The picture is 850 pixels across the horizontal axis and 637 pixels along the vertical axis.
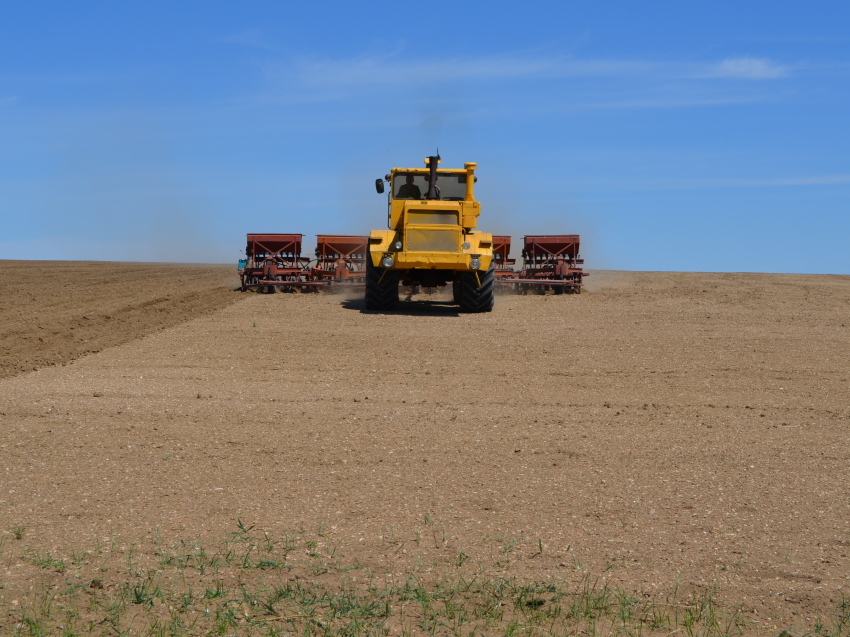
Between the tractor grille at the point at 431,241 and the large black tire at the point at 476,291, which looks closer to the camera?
the tractor grille at the point at 431,241

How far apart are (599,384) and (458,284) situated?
851 cm

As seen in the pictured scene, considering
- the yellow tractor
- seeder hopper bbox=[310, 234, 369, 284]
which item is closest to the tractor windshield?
the yellow tractor

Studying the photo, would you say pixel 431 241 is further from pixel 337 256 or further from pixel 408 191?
pixel 337 256

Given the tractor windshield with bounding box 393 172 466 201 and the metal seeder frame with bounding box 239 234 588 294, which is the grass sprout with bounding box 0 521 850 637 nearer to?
the tractor windshield with bounding box 393 172 466 201

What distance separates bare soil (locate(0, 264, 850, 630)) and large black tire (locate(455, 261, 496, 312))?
1725 millimetres

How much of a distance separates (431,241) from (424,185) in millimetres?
1873

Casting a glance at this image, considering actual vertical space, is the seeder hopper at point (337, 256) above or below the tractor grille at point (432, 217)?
below

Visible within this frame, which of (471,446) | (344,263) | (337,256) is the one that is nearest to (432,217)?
(344,263)

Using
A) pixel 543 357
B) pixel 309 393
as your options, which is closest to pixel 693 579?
pixel 309 393

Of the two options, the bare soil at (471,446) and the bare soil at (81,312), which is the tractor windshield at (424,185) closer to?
the bare soil at (471,446)

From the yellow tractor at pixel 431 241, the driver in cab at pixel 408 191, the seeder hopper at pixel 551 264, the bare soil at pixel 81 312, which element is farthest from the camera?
the seeder hopper at pixel 551 264

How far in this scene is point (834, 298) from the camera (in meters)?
24.4

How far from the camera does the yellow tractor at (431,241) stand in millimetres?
18516

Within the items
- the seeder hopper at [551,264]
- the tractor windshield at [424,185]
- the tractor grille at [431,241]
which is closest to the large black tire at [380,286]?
the tractor grille at [431,241]
